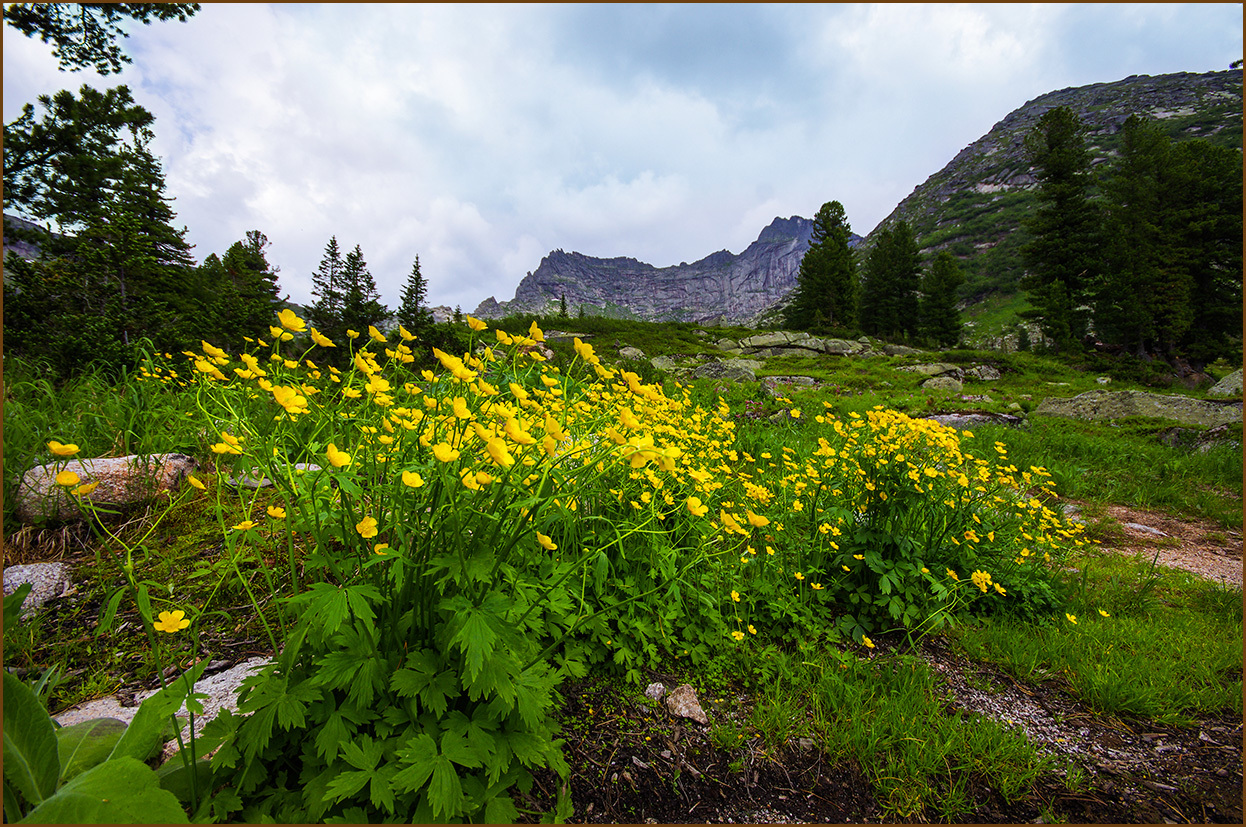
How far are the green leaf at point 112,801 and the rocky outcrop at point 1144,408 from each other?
12538mm

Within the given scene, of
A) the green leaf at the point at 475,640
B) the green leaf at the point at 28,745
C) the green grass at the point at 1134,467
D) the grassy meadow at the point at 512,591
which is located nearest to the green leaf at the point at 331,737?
the grassy meadow at the point at 512,591

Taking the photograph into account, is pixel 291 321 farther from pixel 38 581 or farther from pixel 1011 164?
pixel 1011 164

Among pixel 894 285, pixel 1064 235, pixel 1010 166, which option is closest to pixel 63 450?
pixel 1064 235

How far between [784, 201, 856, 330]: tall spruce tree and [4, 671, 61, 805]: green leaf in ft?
109

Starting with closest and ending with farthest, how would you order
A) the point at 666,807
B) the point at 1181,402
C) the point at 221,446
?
the point at 221,446, the point at 666,807, the point at 1181,402

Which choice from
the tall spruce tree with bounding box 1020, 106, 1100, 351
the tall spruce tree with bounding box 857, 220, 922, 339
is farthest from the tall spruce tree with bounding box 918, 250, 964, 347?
the tall spruce tree with bounding box 1020, 106, 1100, 351

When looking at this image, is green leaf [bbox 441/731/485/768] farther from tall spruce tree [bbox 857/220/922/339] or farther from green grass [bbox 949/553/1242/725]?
tall spruce tree [bbox 857/220/922/339]

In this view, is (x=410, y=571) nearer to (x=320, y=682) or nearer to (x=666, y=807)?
(x=320, y=682)

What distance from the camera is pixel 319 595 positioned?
1.28 meters

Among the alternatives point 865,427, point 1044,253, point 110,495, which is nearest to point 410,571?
point 110,495

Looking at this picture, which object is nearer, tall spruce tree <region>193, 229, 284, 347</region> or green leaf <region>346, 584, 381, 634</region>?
green leaf <region>346, 584, 381, 634</region>

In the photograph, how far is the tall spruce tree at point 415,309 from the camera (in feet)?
37.8

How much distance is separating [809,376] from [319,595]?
46.5 ft

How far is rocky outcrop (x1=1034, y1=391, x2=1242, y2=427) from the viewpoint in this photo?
8090 mm
